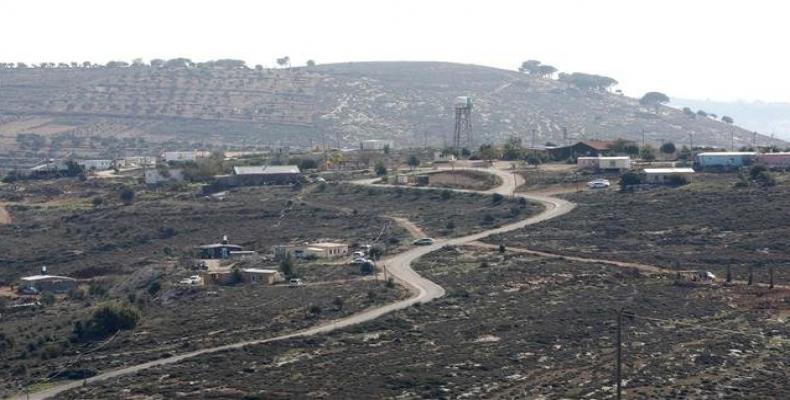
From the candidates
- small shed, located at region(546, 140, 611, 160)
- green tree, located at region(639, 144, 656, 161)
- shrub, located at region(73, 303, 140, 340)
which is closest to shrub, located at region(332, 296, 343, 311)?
shrub, located at region(73, 303, 140, 340)

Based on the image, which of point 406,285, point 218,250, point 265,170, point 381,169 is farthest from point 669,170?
point 406,285

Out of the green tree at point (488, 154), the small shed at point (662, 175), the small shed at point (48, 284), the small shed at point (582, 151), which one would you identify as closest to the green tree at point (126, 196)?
the green tree at point (488, 154)

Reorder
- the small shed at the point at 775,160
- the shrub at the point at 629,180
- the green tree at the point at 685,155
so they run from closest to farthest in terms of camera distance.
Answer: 1. the shrub at the point at 629,180
2. the small shed at the point at 775,160
3. the green tree at the point at 685,155

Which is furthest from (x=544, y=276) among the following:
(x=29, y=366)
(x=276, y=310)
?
(x=29, y=366)

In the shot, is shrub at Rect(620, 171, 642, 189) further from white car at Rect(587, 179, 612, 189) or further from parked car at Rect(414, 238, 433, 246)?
parked car at Rect(414, 238, 433, 246)

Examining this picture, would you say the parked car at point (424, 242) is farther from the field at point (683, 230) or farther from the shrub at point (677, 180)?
the shrub at point (677, 180)

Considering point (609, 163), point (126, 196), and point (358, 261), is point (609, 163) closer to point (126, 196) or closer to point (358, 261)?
point (126, 196)
